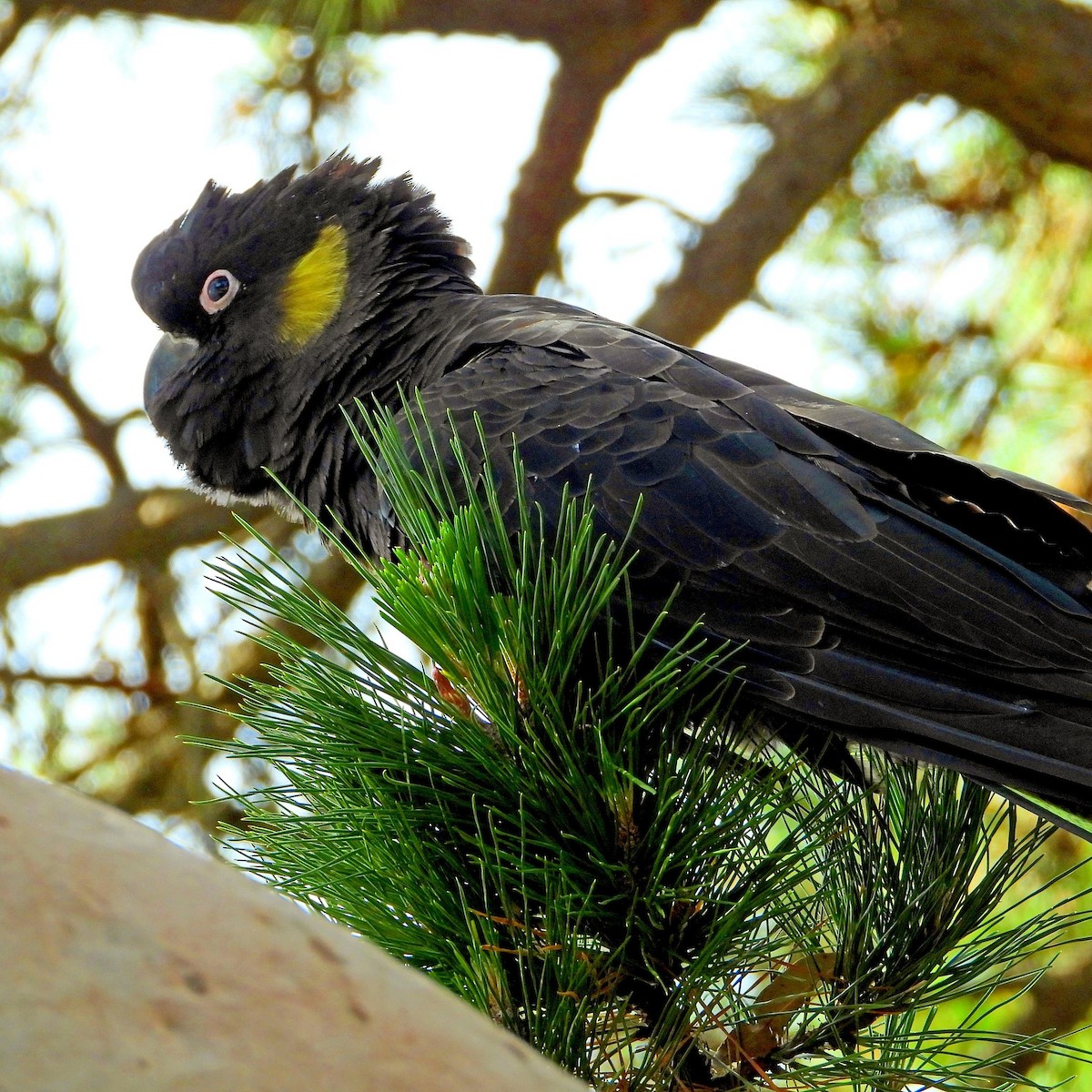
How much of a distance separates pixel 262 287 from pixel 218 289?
0.13 metres

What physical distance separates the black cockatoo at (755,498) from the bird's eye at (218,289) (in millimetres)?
125

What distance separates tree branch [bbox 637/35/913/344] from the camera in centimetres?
465

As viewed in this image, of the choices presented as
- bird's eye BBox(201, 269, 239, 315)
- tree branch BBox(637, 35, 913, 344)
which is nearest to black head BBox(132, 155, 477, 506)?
bird's eye BBox(201, 269, 239, 315)

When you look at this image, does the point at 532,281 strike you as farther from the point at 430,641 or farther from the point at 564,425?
the point at 430,641

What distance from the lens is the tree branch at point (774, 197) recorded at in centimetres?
465

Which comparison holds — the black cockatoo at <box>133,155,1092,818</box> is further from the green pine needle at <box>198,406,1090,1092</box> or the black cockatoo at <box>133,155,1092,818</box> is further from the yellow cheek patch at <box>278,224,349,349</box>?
the green pine needle at <box>198,406,1090,1092</box>

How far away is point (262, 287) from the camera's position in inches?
122

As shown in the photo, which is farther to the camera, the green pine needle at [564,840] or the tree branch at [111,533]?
the tree branch at [111,533]

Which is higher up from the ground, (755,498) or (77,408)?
(755,498)

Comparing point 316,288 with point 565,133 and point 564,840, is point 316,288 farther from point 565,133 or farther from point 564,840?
point 565,133

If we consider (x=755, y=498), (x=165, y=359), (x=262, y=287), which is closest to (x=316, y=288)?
(x=262, y=287)

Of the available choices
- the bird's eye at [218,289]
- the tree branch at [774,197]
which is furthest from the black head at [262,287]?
the tree branch at [774,197]

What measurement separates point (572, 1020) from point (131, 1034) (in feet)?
2.53

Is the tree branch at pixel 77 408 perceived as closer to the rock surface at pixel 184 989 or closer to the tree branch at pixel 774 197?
the tree branch at pixel 774 197
